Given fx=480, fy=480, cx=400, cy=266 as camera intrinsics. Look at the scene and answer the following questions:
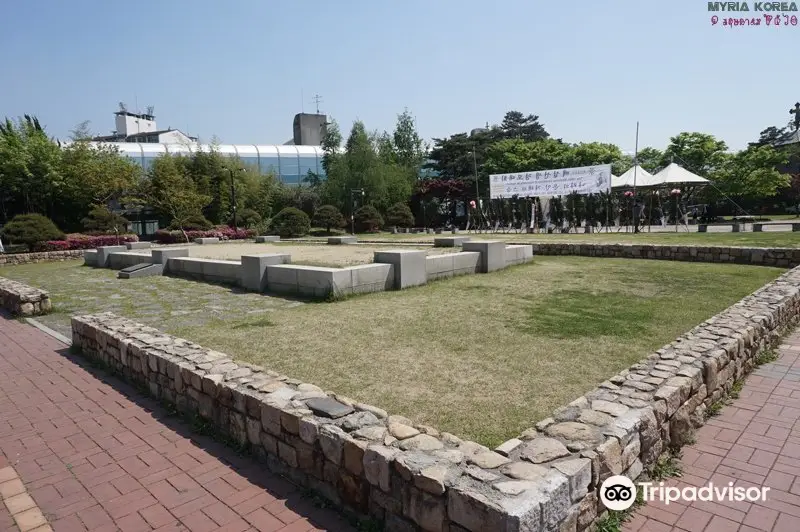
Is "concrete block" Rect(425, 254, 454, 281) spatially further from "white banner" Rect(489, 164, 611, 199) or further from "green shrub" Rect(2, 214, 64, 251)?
"green shrub" Rect(2, 214, 64, 251)

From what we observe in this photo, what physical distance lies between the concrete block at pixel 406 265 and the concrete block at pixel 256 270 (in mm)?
2134

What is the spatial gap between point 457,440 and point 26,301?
905 centimetres

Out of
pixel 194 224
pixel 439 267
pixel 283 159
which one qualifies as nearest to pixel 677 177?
pixel 439 267

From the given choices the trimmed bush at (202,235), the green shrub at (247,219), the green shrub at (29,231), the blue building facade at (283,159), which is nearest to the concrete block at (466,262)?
the trimmed bush at (202,235)

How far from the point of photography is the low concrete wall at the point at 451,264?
32.4ft

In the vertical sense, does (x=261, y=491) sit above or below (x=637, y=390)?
below

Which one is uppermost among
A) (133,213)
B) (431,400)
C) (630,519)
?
(133,213)

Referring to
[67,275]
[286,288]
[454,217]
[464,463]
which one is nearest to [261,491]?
[464,463]

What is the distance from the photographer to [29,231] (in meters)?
20.6

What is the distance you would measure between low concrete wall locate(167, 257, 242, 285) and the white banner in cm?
1813

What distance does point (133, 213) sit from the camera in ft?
104

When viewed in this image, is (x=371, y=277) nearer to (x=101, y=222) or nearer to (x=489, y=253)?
(x=489, y=253)

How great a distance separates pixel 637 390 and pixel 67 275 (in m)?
15.9

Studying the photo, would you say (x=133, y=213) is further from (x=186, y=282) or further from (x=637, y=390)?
(x=637, y=390)
